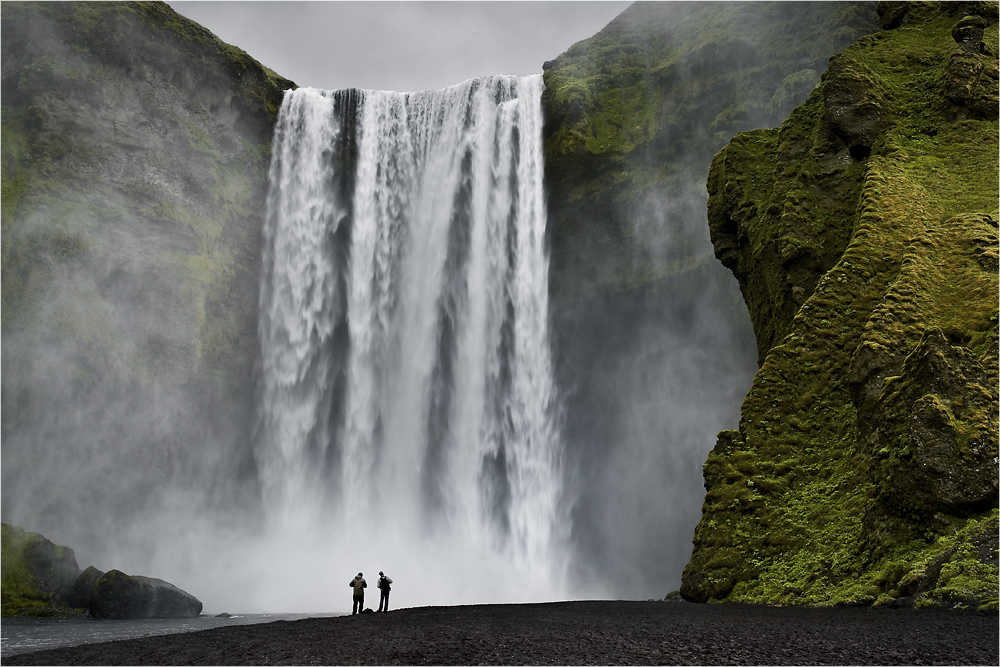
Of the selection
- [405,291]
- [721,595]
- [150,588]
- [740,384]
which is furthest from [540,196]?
[721,595]

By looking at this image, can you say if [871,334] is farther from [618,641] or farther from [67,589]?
[67,589]

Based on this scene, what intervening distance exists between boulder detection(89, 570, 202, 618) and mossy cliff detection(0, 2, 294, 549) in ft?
27.1

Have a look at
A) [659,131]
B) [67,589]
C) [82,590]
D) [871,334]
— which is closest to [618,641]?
[871,334]

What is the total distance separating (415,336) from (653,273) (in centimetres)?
1124

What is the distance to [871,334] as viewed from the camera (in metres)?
12.5

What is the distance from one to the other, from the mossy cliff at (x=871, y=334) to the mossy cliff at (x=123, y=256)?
24.3 metres

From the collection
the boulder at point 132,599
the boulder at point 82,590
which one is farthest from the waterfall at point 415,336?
the boulder at point 82,590

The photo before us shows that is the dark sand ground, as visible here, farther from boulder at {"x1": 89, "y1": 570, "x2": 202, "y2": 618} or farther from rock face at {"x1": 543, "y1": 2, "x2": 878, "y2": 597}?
rock face at {"x1": 543, "y1": 2, "x2": 878, "y2": 597}

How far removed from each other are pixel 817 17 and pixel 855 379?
24839mm

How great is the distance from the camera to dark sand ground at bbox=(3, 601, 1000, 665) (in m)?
6.94

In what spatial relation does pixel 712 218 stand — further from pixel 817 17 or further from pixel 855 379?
pixel 817 17

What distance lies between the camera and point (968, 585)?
338 inches

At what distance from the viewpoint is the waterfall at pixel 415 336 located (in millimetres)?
31469

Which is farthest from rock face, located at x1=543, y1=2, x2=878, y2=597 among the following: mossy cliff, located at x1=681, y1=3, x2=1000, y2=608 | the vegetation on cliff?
mossy cliff, located at x1=681, y1=3, x2=1000, y2=608
